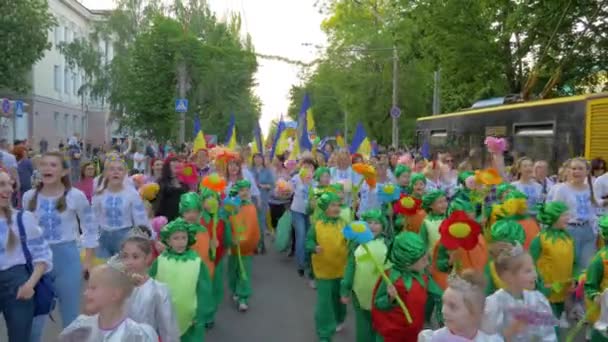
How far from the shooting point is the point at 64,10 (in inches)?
2125

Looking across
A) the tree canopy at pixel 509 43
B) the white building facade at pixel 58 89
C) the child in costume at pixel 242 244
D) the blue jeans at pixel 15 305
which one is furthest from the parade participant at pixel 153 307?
A: the white building facade at pixel 58 89

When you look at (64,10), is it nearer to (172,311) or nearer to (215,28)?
(215,28)

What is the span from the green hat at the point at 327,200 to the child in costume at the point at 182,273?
1.72 metres

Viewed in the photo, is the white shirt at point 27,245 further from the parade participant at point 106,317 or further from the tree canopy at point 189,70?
the tree canopy at point 189,70

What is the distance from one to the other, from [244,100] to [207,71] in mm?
9512

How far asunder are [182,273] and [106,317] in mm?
1927

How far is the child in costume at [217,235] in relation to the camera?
298 inches

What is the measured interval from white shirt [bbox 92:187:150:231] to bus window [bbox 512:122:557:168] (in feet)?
28.1

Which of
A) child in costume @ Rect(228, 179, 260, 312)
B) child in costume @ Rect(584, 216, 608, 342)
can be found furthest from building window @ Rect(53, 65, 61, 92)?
child in costume @ Rect(584, 216, 608, 342)

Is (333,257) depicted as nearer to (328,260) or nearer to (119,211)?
(328,260)

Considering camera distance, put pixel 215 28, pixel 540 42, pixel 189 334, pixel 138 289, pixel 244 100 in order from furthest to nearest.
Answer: pixel 244 100
pixel 215 28
pixel 540 42
pixel 189 334
pixel 138 289

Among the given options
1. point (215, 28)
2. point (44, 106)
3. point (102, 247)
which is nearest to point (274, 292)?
point (102, 247)

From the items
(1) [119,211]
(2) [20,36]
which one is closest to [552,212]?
(1) [119,211]

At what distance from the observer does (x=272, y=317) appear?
7957 millimetres
